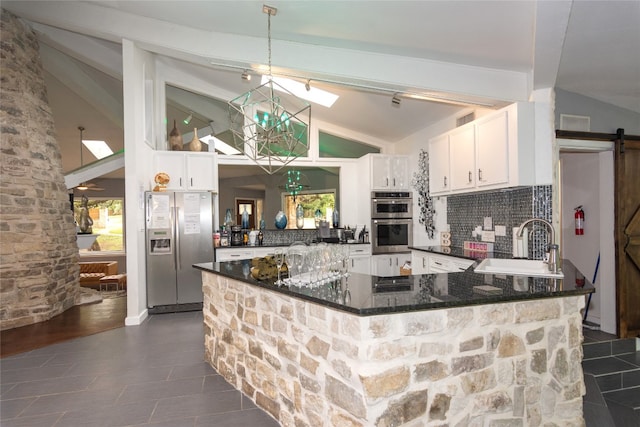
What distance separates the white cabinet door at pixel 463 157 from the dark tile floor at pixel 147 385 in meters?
1.95

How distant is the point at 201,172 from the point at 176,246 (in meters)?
1.11

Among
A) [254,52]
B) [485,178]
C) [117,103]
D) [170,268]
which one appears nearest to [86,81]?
[117,103]

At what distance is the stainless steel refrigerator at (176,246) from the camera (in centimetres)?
494

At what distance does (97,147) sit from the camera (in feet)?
27.1

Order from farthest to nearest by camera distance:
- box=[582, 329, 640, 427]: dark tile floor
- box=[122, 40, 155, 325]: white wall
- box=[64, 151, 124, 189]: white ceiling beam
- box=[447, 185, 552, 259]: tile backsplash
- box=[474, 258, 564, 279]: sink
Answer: box=[64, 151, 124, 189]: white ceiling beam, box=[122, 40, 155, 325]: white wall, box=[447, 185, 552, 259]: tile backsplash, box=[582, 329, 640, 427]: dark tile floor, box=[474, 258, 564, 279]: sink

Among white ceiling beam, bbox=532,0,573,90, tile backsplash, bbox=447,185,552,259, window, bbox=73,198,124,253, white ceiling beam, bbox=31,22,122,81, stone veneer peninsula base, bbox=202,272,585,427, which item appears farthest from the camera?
window, bbox=73,198,124,253

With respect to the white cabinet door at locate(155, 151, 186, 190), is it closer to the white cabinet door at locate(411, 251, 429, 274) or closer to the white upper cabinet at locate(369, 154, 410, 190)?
the white upper cabinet at locate(369, 154, 410, 190)

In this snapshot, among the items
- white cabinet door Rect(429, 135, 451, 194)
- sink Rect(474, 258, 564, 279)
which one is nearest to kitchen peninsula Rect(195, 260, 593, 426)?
sink Rect(474, 258, 564, 279)

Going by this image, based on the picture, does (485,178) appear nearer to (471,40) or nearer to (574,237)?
(471,40)

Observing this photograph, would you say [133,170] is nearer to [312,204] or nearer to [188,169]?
[188,169]

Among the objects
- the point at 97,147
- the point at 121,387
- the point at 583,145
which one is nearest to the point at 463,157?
the point at 583,145

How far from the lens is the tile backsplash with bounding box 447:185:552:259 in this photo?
3.58 m

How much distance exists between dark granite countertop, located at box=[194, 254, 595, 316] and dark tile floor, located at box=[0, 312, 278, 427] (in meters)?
0.91

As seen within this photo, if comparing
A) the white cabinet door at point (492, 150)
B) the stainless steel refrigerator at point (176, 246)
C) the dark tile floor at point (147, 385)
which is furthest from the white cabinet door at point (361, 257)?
the dark tile floor at point (147, 385)
